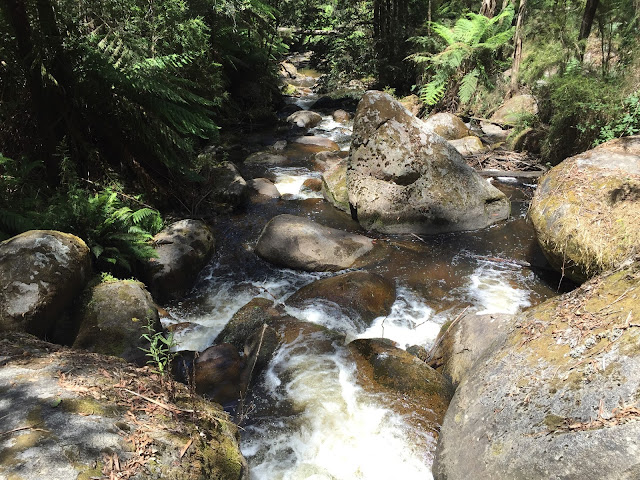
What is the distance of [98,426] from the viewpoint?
6.31 feet

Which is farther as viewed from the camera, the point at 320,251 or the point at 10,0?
the point at 320,251

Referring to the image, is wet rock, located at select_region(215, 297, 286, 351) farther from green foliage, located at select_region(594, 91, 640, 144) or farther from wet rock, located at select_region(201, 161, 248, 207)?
green foliage, located at select_region(594, 91, 640, 144)

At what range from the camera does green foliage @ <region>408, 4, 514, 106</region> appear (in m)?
11.6

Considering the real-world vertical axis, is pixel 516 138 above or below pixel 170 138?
below

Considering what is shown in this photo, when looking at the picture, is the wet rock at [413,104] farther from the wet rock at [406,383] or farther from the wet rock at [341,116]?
the wet rock at [406,383]

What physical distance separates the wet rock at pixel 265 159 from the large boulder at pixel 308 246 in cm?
416

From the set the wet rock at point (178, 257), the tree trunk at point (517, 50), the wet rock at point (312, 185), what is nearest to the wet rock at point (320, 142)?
the wet rock at point (312, 185)

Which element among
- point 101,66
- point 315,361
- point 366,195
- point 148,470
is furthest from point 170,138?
point 148,470

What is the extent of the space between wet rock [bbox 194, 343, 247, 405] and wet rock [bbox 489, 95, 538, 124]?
9.66m

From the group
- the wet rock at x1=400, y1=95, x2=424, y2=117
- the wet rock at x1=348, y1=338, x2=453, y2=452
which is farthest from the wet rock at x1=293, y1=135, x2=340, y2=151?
the wet rock at x1=348, y1=338, x2=453, y2=452

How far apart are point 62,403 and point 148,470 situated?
0.63m

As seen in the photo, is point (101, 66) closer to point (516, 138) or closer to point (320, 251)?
point (320, 251)

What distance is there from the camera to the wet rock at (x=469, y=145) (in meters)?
9.55

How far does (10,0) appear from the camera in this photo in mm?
4445
